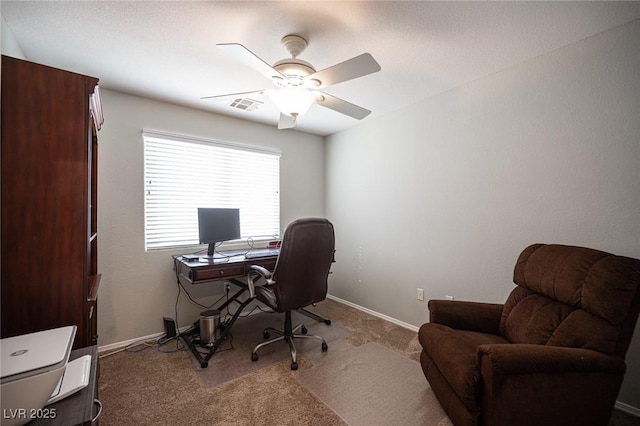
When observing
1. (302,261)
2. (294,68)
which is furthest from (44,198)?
(302,261)

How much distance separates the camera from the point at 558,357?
1320 mm

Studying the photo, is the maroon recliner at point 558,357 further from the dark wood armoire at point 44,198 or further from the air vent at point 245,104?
the air vent at point 245,104

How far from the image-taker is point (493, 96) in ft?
7.85

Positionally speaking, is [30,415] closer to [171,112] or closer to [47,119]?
[47,119]

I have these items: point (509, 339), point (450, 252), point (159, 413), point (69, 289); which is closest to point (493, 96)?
point (450, 252)

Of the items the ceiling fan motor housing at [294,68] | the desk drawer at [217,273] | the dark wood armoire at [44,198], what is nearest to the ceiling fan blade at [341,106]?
the ceiling fan motor housing at [294,68]

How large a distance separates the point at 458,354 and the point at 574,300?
0.72 metres

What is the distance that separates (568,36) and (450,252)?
5.94 feet

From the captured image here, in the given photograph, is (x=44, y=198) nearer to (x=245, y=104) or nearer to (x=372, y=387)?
(x=245, y=104)

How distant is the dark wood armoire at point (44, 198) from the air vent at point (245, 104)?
1.41 meters

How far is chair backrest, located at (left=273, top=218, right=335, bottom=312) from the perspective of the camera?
88.4 inches

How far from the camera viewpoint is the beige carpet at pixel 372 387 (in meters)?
1.74

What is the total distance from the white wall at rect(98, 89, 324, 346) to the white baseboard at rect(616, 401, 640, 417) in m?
3.45

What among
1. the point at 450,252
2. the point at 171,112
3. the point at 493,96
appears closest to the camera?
the point at 493,96
